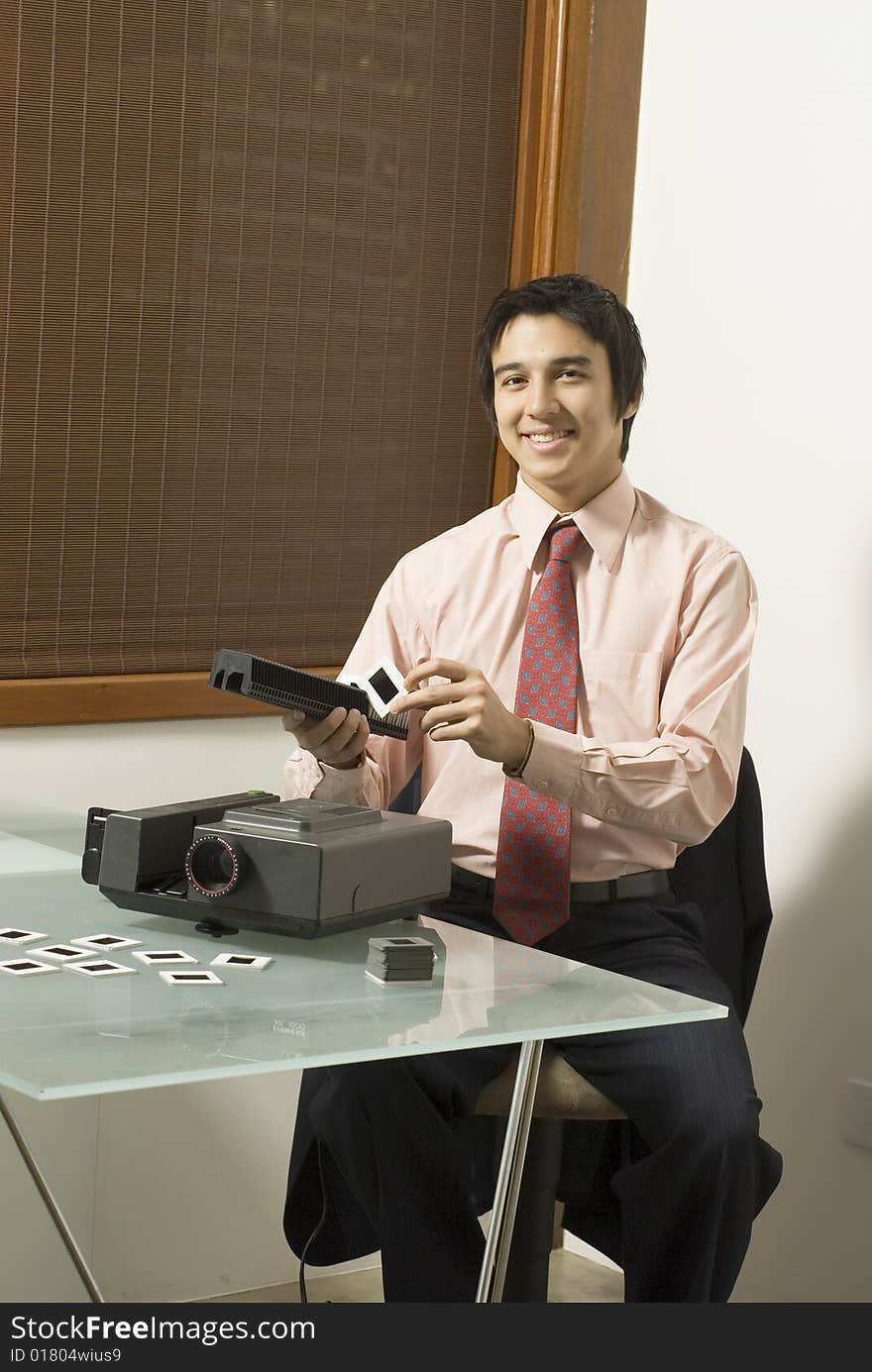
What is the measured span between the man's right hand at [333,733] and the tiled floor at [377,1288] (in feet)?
3.98

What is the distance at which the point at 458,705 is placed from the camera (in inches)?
81.1

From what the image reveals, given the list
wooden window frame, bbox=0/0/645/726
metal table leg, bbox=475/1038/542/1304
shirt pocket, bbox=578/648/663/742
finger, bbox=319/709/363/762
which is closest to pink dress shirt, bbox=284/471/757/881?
shirt pocket, bbox=578/648/663/742

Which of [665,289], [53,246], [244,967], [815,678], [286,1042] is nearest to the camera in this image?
[286,1042]

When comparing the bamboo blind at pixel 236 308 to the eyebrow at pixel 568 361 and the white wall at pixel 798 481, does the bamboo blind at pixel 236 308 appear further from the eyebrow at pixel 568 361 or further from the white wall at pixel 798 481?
the eyebrow at pixel 568 361

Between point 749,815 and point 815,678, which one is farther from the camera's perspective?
point 815,678

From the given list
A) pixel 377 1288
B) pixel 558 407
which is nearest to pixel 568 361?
pixel 558 407

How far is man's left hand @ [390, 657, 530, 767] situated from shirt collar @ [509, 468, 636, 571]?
0.44m

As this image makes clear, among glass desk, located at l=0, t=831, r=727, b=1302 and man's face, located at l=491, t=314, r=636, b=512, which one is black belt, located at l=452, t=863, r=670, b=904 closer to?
→ glass desk, located at l=0, t=831, r=727, b=1302

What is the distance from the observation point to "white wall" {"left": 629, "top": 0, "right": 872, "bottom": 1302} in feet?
9.04

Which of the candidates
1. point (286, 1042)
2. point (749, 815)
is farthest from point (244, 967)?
point (749, 815)

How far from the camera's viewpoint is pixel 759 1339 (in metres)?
1.90

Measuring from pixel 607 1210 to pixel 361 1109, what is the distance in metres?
0.39

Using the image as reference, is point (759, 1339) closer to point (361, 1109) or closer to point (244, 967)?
point (361, 1109)

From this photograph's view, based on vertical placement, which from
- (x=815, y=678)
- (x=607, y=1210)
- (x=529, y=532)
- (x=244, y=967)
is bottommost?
(x=607, y=1210)
